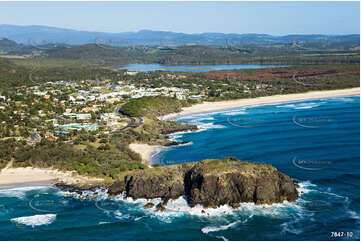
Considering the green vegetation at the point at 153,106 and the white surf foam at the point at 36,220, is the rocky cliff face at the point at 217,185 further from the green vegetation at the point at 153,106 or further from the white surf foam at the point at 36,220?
the green vegetation at the point at 153,106

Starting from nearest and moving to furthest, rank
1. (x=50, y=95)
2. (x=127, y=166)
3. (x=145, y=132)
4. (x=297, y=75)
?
(x=127, y=166) < (x=145, y=132) < (x=50, y=95) < (x=297, y=75)

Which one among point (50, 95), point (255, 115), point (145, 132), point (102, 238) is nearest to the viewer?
point (102, 238)

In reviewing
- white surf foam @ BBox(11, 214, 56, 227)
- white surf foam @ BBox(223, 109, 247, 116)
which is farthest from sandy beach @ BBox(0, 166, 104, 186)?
white surf foam @ BBox(223, 109, 247, 116)

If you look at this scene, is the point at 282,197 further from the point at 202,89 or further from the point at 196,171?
the point at 202,89

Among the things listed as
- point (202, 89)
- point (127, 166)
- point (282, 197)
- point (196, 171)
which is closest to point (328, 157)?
point (282, 197)

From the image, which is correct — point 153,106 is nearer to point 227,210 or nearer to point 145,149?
point 145,149
